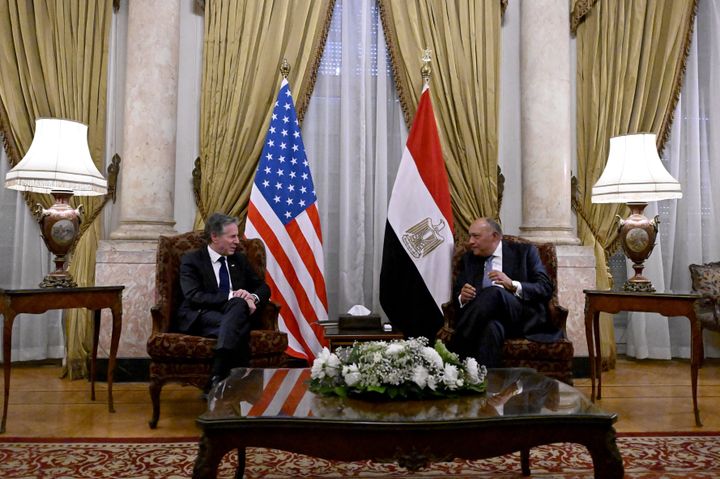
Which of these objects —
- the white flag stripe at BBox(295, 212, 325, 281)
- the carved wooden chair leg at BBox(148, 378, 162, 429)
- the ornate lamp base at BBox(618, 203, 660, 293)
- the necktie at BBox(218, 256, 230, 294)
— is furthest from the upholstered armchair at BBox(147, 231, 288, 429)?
the ornate lamp base at BBox(618, 203, 660, 293)

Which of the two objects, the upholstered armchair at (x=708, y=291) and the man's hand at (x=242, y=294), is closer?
the man's hand at (x=242, y=294)

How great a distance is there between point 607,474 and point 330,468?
4.28ft

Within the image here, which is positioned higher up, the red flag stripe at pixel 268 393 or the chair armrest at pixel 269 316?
the chair armrest at pixel 269 316

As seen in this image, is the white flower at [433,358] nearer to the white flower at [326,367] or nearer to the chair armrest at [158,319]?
the white flower at [326,367]

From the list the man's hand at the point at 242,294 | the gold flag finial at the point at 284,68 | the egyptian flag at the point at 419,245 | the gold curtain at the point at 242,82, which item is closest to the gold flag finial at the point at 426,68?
the egyptian flag at the point at 419,245

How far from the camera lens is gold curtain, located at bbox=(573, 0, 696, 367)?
205 inches

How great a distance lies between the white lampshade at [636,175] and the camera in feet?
13.0

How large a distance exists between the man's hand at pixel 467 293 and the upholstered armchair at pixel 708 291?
2.49m

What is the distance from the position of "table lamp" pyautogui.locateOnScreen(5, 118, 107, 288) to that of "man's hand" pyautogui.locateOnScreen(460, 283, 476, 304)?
2440mm

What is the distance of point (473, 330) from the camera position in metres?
3.55

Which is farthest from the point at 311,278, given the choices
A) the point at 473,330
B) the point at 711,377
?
the point at 711,377

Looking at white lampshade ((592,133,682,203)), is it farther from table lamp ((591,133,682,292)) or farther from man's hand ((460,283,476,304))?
man's hand ((460,283,476,304))

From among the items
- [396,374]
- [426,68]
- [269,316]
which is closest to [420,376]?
[396,374]

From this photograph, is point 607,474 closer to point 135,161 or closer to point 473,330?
point 473,330
